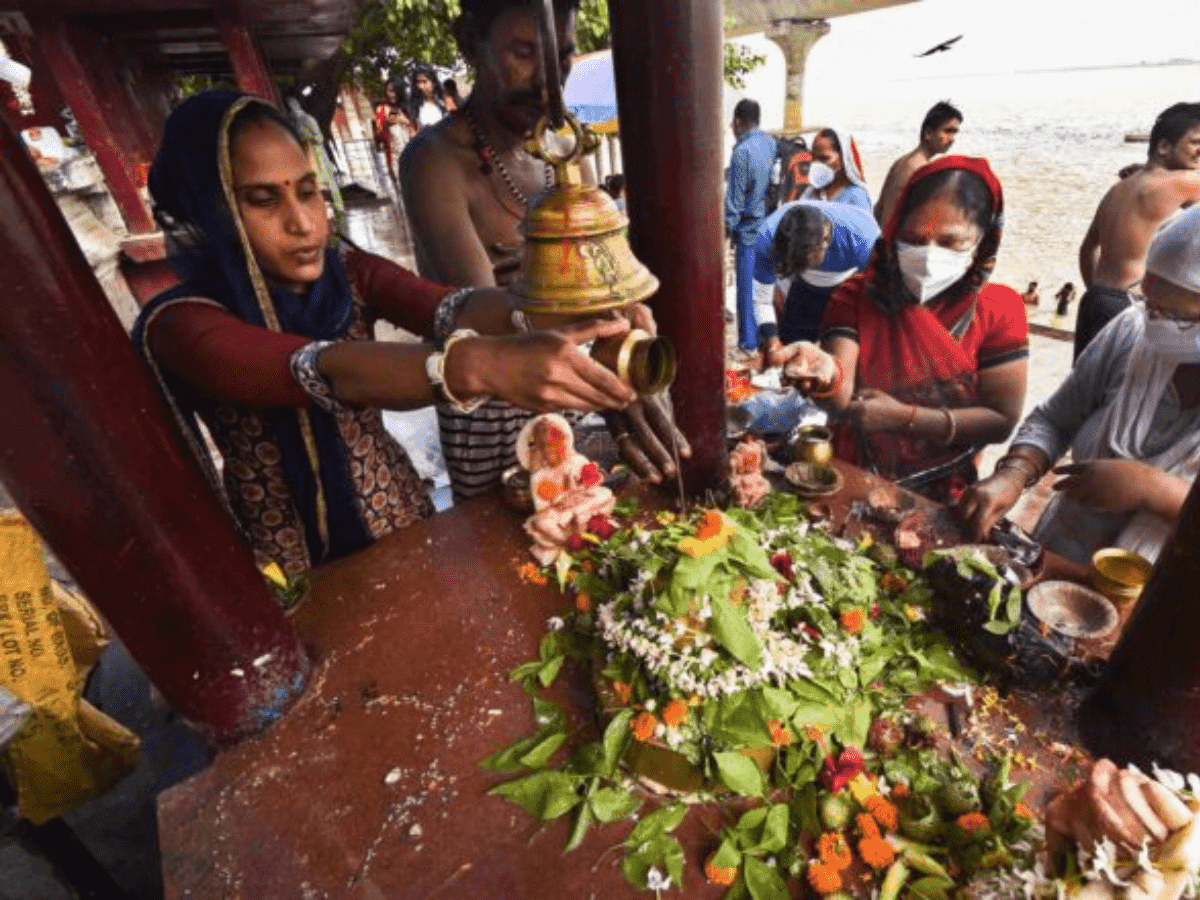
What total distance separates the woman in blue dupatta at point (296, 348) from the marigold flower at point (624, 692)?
860 millimetres

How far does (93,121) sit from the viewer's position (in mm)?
8430

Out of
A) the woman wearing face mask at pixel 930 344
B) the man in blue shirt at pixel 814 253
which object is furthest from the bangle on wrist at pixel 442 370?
the man in blue shirt at pixel 814 253

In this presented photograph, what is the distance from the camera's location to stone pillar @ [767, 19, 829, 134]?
18.9 m

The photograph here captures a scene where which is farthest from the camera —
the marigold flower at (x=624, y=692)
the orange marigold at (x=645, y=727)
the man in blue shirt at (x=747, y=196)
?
the man in blue shirt at (x=747, y=196)

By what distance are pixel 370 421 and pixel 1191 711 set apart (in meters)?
2.67

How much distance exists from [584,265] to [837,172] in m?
6.49

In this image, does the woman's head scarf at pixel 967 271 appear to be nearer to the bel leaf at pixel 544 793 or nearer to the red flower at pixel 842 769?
the red flower at pixel 842 769

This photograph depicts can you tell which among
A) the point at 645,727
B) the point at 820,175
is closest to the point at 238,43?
the point at 820,175

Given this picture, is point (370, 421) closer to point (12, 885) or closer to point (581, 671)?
point (581, 671)

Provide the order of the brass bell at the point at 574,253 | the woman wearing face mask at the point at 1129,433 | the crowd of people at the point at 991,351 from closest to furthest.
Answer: the brass bell at the point at 574,253
the woman wearing face mask at the point at 1129,433
the crowd of people at the point at 991,351

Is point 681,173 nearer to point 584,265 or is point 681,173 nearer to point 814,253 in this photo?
point 584,265

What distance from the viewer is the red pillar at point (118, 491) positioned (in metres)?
1.43

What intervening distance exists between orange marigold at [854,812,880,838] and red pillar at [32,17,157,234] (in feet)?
34.6

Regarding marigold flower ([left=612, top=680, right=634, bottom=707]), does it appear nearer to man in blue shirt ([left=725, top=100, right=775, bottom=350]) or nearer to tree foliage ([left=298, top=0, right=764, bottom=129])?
man in blue shirt ([left=725, top=100, right=775, bottom=350])
